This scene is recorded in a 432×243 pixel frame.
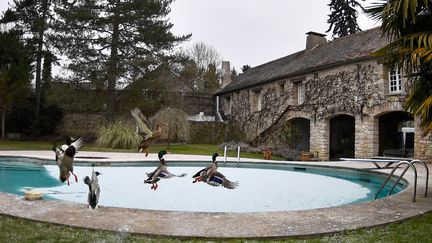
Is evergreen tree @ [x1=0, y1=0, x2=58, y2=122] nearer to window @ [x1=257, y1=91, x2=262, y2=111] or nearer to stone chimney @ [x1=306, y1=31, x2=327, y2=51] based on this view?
window @ [x1=257, y1=91, x2=262, y2=111]

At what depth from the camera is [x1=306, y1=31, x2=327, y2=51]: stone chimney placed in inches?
865

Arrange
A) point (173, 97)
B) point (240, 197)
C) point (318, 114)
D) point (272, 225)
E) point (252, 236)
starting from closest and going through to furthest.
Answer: point (252, 236) < point (272, 225) < point (240, 197) < point (318, 114) < point (173, 97)

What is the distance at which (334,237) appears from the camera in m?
3.57

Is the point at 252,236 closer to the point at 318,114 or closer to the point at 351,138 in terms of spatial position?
the point at 318,114

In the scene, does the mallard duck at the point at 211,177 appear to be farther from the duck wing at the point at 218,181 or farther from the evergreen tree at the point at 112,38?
the evergreen tree at the point at 112,38

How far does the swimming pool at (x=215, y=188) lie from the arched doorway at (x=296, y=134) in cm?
635

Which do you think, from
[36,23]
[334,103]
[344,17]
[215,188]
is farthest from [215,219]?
[344,17]

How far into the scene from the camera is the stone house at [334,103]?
48.4ft

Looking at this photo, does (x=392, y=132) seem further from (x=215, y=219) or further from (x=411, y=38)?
(x=215, y=219)

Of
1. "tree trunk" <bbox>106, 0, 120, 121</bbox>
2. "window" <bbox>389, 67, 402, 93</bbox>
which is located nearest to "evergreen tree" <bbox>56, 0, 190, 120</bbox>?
"tree trunk" <bbox>106, 0, 120, 121</bbox>

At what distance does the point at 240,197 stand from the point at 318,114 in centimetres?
1144

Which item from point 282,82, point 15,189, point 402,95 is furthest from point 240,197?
point 282,82

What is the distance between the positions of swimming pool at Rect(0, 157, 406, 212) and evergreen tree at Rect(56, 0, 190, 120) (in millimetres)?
9311

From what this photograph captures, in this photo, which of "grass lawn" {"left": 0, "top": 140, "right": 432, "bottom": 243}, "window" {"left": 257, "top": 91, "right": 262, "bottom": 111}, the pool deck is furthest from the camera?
"window" {"left": 257, "top": 91, "right": 262, "bottom": 111}
